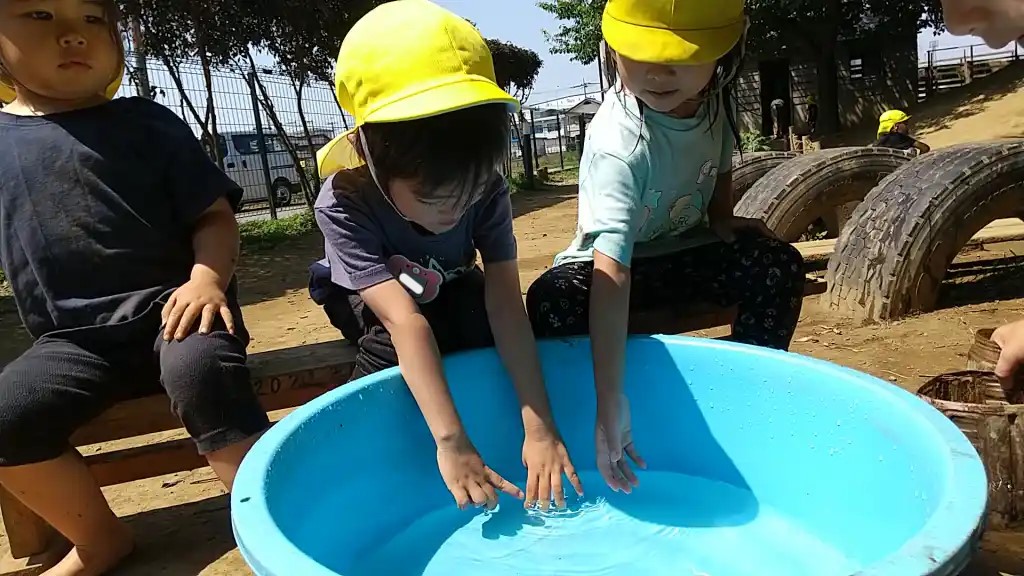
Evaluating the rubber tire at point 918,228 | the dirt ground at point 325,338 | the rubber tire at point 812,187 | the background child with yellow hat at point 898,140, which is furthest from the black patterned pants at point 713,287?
the background child with yellow hat at point 898,140

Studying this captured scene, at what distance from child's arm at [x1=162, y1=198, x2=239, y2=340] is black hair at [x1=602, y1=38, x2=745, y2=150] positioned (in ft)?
2.47

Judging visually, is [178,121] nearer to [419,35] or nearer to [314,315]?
[419,35]

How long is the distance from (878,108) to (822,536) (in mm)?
18766

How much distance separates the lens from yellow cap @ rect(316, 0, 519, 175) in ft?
3.50

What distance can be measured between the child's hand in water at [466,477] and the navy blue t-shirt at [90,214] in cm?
61

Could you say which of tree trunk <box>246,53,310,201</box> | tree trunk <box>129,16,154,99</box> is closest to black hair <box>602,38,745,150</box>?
tree trunk <box>129,16,154,99</box>

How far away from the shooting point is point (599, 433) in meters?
1.28

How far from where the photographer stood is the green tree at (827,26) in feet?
53.2

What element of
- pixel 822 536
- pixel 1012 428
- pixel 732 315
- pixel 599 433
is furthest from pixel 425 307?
pixel 1012 428

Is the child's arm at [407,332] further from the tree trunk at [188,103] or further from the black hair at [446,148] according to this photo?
the tree trunk at [188,103]

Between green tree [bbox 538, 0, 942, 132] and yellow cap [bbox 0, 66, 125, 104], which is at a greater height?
green tree [bbox 538, 0, 942, 132]

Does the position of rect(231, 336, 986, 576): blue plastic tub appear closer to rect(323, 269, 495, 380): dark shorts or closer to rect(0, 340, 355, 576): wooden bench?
rect(323, 269, 495, 380): dark shorts

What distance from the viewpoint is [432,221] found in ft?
→ 3.97

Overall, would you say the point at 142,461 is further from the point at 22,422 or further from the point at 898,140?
the point at 898,140
